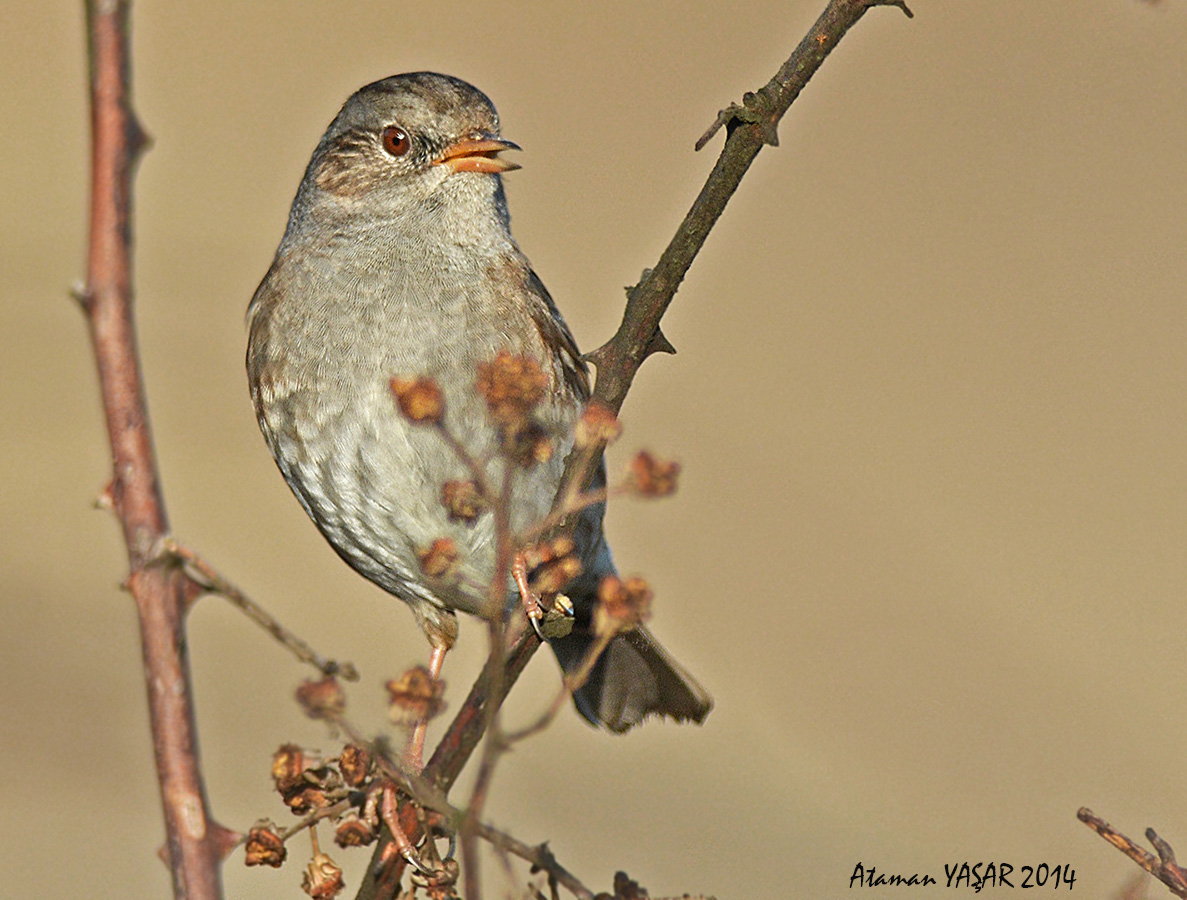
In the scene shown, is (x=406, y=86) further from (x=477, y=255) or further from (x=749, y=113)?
(x=749, y=113)

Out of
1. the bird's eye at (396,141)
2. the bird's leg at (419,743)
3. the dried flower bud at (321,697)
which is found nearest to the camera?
the dried flower bud at (321,697)

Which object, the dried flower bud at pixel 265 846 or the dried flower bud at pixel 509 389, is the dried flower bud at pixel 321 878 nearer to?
the dried flower bud at pixel 265 846

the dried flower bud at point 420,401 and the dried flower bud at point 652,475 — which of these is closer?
the dried flower bud at point 652,475

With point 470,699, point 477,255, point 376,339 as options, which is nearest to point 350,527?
point 376,339

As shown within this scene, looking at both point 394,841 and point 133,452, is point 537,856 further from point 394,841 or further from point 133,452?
point 133,452

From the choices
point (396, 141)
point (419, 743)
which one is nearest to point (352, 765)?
point (419, 743)

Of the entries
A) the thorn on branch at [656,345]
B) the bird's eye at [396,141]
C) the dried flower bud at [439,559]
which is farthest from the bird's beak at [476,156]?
the dried flower bud at [439,559]

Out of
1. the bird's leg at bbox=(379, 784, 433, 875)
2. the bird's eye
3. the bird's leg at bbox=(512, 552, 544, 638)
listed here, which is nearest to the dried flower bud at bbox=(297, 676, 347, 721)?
the bird's leg at bbox=(379, 784, 433, 875)

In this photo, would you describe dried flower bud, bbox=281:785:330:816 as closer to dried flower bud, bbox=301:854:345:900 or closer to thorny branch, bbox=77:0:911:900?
dried flower bud, bbox=301:854:345:900
